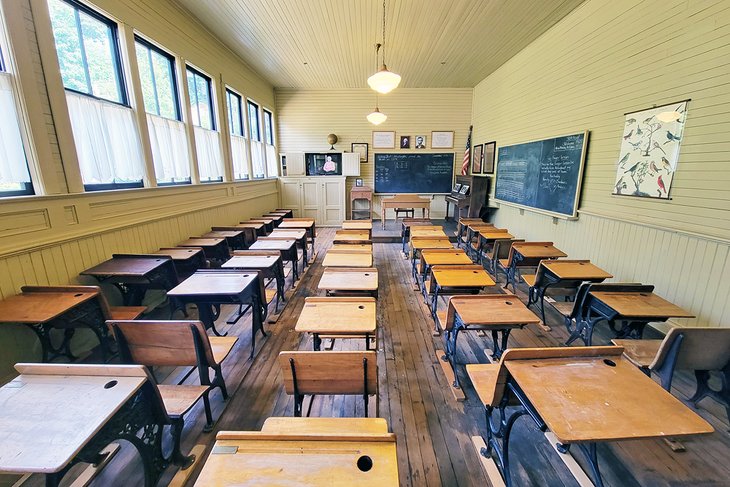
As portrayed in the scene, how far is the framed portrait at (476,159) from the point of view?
25.3ft

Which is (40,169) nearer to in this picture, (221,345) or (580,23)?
(221,345)

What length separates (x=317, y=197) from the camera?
28.0 feet

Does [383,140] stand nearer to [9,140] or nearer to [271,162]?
[271,162]

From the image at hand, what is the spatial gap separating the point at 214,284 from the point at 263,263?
0.66 meters

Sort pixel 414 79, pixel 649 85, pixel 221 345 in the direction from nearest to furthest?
pixel 221 345, pixel 649 85, pixel 414 79

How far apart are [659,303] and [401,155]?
7101 mm

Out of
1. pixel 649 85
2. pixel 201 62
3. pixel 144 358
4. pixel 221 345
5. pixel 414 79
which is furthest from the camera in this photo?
pixel 414 79

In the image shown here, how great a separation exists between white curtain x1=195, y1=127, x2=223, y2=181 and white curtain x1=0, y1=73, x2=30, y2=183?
2478 millimetres

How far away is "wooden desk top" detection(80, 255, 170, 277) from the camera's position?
2641 mm

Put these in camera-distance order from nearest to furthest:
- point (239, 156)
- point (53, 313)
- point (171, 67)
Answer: point (53, 313)
point (171, 67)
point (239, 156)

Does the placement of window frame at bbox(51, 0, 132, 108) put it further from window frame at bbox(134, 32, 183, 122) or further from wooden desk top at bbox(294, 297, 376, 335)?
wooden desk top at bbox(294, 297, 376, 335)

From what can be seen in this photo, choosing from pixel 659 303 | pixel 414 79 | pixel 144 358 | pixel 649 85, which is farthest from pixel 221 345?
pixel 414 79

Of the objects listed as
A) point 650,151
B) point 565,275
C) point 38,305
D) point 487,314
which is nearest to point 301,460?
point 487,314

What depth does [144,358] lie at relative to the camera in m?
1.75
